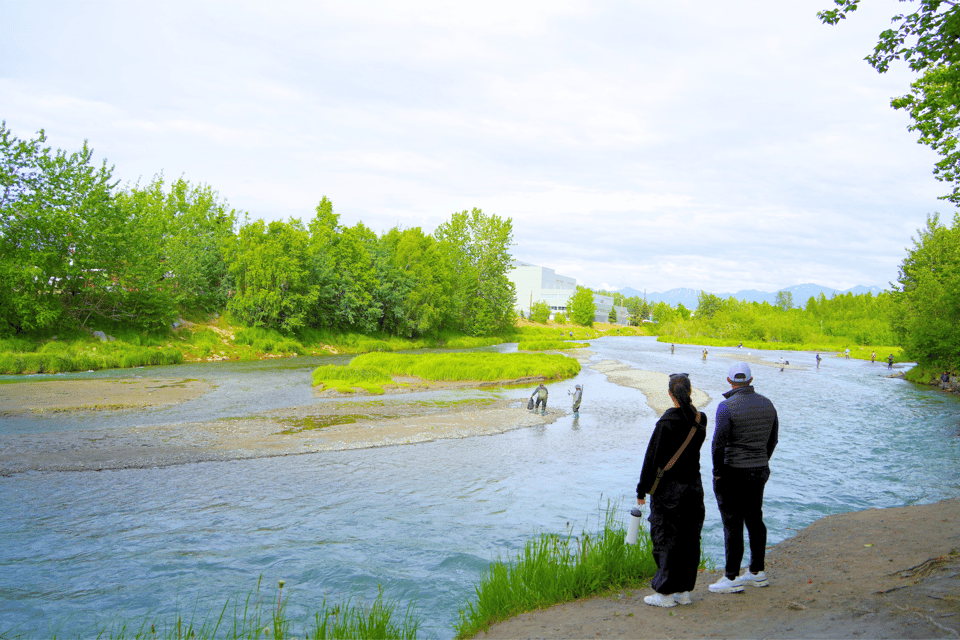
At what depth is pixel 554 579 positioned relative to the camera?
680 cm

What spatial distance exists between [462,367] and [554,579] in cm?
2803

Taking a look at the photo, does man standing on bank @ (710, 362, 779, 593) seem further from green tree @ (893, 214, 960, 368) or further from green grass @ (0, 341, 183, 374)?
green grass @ (0, 341, 183, 374)

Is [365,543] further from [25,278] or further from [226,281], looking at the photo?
[226,281]

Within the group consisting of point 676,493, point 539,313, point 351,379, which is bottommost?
point 351,379

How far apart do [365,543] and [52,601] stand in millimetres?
4399

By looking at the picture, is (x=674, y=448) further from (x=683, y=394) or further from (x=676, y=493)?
(x=683, y=394)

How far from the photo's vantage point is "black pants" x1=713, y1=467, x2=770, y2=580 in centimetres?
636

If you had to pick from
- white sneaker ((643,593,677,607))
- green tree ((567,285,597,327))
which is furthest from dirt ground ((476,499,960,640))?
green tree ((567,285,597,327))


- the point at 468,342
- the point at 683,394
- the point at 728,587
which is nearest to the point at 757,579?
the point at 728,587

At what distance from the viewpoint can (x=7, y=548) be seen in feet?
29.8

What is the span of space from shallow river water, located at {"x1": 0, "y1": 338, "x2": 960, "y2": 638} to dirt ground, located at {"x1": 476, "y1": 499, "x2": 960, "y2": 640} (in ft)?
5.34

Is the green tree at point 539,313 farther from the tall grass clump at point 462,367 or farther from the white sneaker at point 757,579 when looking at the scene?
the white sneaker at point 757,579

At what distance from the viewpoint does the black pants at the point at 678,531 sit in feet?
19.5

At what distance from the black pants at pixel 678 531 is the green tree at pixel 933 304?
32.0 metres
